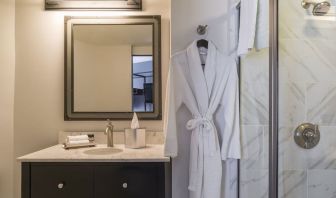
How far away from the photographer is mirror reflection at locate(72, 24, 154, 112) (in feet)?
6.83

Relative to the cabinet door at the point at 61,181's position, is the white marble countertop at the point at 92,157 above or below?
above

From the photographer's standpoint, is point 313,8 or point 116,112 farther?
point 116,112

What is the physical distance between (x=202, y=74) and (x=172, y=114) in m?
0.32

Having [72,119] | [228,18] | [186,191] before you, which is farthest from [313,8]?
[72,119]

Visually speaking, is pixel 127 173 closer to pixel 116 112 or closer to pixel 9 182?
pixel 116 112

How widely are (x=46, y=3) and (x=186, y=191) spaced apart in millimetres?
1865

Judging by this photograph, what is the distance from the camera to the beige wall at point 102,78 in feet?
6.84

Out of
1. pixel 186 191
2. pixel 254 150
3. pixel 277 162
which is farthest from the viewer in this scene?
pixel 186 191

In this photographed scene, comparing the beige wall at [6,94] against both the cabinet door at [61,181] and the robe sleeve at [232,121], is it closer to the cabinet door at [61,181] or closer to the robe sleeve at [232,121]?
the cabinet door at [61,181]

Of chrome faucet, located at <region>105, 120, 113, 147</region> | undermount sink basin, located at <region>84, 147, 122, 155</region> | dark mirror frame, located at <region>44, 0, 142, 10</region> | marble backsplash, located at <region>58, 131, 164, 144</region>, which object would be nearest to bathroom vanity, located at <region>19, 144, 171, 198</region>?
undermount sink basin, located at <region>84, 147, 122, 155</region>

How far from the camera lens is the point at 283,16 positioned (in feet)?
4.82

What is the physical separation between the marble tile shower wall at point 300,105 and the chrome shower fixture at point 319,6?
1.4 inches

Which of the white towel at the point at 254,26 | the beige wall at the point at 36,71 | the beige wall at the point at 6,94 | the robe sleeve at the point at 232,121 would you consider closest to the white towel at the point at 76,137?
the beige wall at the point at 36,71

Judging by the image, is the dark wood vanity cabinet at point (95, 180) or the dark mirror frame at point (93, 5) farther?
the dark mirror frame at point (93, 5)
